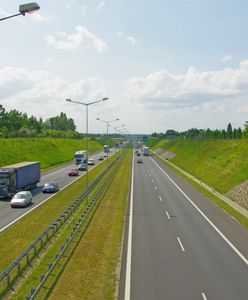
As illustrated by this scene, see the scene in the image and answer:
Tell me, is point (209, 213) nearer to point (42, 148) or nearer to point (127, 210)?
point (127, 210)

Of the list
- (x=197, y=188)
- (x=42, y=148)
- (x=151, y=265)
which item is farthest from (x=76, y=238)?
(x=42, y=148)

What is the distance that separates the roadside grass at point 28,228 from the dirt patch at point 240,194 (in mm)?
19293

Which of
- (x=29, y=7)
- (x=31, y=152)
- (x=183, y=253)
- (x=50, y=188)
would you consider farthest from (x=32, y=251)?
(x=31, y=152)

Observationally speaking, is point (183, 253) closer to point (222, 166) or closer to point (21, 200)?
point (21, 200)

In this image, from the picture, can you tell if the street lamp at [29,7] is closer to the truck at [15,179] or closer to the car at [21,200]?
the car at [21,200]

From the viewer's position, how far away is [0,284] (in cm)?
1786

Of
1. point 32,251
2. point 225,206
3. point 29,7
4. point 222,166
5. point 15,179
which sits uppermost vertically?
point 29,7

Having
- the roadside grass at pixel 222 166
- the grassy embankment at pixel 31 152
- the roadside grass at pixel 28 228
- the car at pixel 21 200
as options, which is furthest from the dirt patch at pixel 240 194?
the grassy embankment at pixel 31 152

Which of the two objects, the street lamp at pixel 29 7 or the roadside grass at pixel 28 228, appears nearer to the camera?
the street lamp at pixel 29 7

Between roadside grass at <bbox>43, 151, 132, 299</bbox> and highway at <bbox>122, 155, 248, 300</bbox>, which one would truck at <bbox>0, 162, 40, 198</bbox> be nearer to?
roadside grass at <bbox>43, 151, 132, 299</bbox>


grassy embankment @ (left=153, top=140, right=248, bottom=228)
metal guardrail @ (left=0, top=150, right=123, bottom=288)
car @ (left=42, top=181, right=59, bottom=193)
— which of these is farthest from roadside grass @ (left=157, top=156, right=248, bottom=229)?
car @ (left=42, top=181, right=59, bottom=193)

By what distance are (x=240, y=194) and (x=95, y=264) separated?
28.4 m

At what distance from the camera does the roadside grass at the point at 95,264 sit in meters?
17.4

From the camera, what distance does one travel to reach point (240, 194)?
44906 mm
